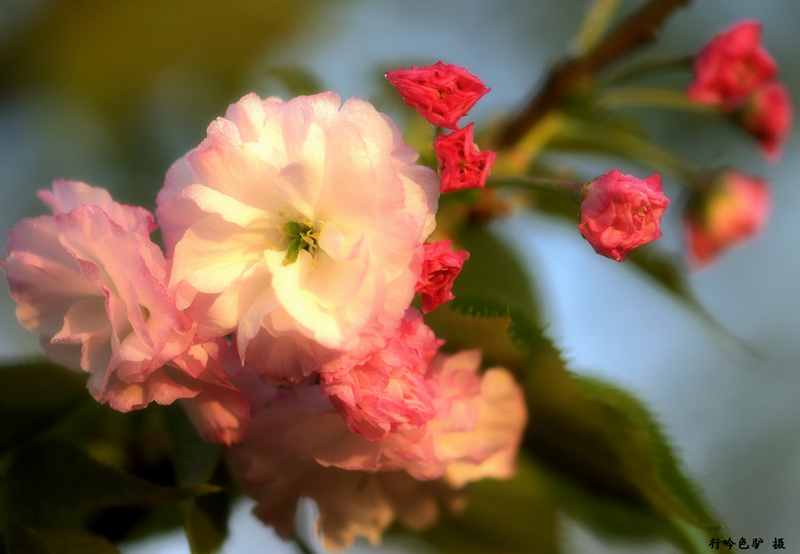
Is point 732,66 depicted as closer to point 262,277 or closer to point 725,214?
point 725,214

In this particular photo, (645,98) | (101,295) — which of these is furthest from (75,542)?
(645,98)

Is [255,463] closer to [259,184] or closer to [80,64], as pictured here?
[259,184]

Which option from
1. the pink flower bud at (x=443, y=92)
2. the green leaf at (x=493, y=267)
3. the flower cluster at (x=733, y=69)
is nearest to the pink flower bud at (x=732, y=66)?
the flower cluster at (x=733, y=69)

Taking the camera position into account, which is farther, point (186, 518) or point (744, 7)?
point (744, 7)

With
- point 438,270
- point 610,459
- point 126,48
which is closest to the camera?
point 438,270

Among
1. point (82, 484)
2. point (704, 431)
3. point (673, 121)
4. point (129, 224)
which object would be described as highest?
point (129, 224)

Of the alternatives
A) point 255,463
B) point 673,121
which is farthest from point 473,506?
point 673,121
